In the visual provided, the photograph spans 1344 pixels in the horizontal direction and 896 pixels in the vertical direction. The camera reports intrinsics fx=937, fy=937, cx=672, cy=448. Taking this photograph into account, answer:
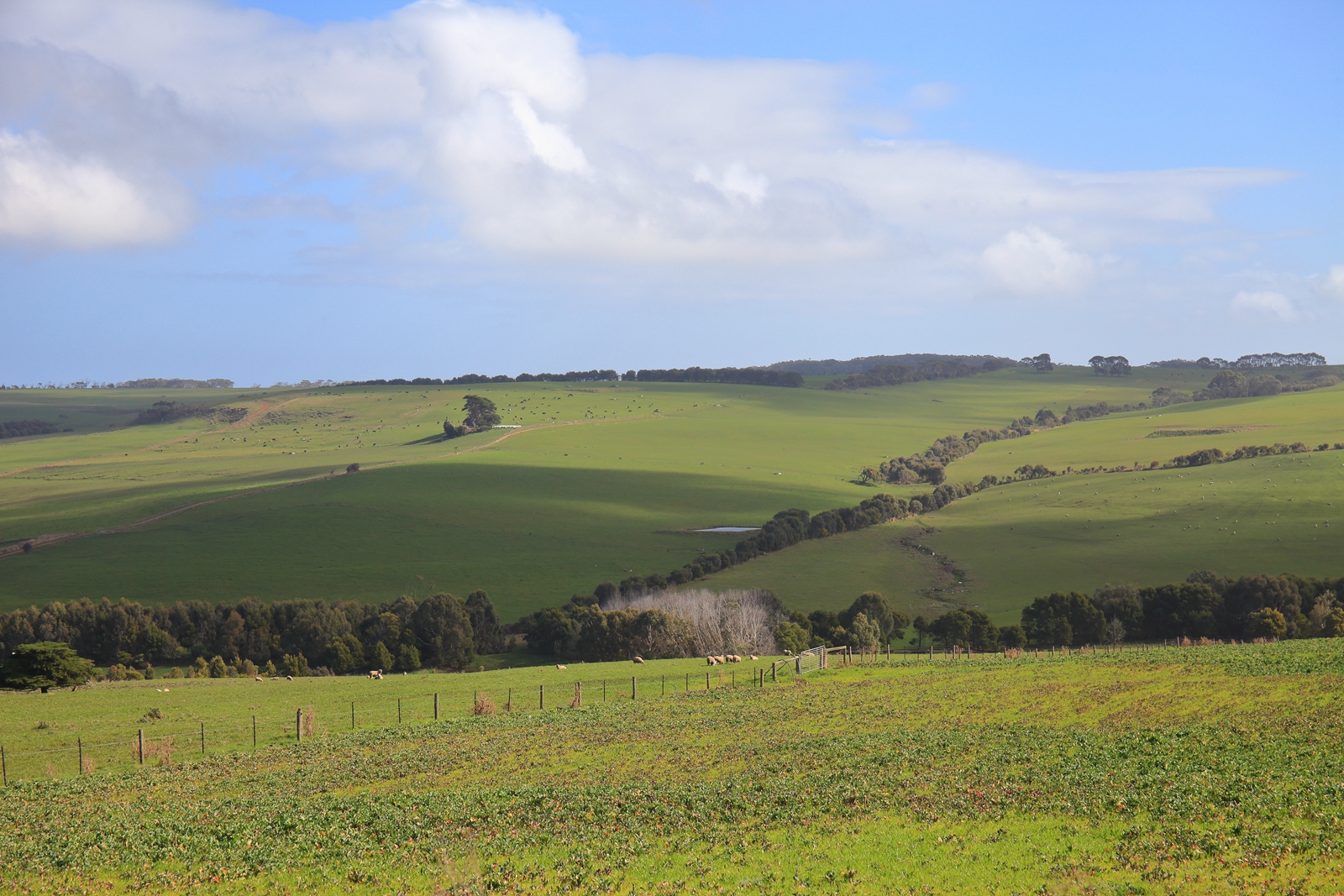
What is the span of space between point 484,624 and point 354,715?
1370 inches

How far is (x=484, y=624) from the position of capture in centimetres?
7200

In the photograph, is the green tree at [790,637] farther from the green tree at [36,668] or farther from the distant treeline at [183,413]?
the distant treeline at [183,413]

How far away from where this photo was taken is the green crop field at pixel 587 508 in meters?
81.6

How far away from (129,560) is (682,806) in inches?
3207

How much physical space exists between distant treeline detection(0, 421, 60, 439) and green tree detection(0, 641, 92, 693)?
155 m

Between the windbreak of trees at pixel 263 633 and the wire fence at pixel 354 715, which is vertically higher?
the wire fence at pixel 354 715

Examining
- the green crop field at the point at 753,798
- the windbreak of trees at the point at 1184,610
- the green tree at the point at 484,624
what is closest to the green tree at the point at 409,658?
the green tree at the point at 484,624

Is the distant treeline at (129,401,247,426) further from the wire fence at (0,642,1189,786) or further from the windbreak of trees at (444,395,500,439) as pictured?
the wire fence at (0,642,1189,786)

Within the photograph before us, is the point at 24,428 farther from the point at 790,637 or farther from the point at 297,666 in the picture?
the point at 790,637

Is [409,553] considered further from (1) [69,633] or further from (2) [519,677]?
(2) [519,677]

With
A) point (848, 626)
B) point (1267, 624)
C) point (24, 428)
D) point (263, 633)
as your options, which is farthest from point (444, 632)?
point (24, 428)

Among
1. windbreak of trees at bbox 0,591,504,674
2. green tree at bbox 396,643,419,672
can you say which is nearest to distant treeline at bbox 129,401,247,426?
windbreak of trees at bbox 0,591,504,674

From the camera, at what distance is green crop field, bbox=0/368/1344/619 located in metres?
81.6

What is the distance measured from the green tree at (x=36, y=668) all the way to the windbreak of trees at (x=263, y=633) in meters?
19.5
